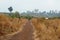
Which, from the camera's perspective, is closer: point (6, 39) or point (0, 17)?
point (6, 39)

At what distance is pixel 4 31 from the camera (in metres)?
23.2

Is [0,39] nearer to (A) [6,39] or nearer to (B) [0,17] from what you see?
(A) [6,39]

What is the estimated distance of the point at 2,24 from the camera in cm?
2491

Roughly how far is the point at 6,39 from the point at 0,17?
995 cm

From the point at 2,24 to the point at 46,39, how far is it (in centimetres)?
773

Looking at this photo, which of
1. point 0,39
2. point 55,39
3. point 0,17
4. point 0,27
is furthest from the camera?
point 0,17

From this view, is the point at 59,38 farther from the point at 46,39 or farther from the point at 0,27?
the point at 0,27

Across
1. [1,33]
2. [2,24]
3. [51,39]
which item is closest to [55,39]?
[51,39]

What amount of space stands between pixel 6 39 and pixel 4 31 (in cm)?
498

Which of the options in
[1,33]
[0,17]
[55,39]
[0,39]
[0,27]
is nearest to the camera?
[0,39]

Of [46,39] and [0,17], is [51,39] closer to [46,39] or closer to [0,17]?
[46,39]

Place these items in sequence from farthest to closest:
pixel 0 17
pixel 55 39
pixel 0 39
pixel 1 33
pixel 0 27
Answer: pixel 0 17
pixel 0 27
pixel 1 33
pixel 55 39
pixel 0 39

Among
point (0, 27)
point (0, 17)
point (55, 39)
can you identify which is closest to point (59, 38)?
point (55, 39)

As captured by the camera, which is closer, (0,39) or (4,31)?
(0,39)
